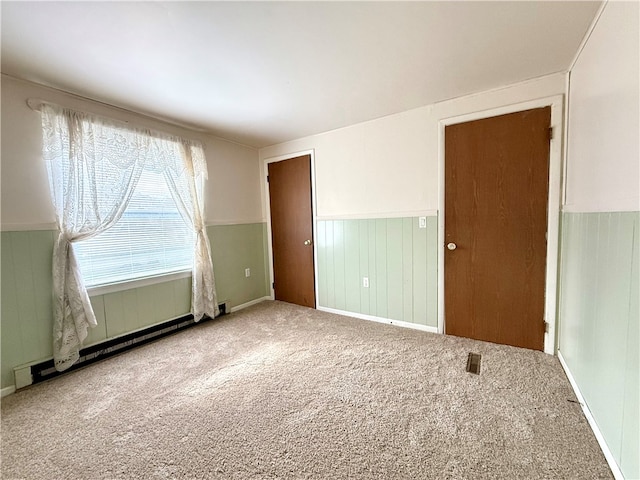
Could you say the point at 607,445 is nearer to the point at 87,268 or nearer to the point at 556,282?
the point at 556,282

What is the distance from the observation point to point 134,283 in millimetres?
2598

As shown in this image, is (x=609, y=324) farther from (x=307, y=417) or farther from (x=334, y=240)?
(x=334, y=240)

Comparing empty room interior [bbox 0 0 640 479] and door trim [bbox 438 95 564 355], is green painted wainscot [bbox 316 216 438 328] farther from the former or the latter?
door trim [bbox 438 95 564 355]

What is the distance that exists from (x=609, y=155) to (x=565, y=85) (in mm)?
1111

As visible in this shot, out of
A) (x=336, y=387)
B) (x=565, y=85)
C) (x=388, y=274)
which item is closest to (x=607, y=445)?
(x=336, y=387)

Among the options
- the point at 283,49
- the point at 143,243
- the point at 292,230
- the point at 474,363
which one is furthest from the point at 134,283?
the point at 474,363

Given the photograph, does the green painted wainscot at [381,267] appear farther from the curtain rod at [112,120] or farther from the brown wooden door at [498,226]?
the curtain rod at [112,120]

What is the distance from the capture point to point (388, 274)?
9.70 ft

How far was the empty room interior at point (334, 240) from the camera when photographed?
4.33ft

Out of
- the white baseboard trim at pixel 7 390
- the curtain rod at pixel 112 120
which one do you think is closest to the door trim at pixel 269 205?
the curtain rod at pixel 112 120

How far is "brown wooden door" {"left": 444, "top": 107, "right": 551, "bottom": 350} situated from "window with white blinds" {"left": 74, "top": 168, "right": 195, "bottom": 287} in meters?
2.86

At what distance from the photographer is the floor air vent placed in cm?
201

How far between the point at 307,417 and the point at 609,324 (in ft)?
5.37

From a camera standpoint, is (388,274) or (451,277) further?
(388,274)
